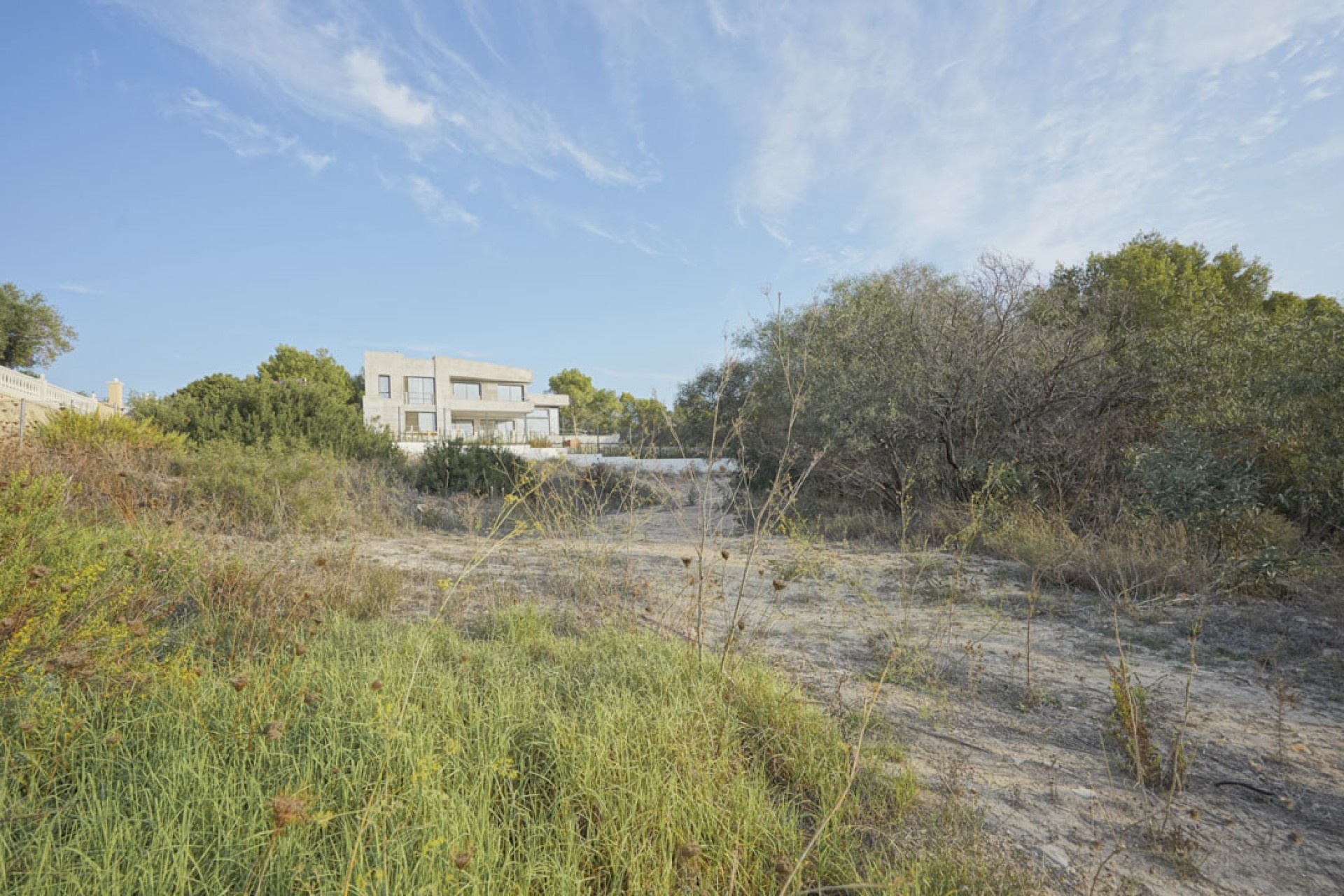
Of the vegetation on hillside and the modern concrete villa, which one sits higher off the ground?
the modern concrete villa

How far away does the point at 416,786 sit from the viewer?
186 centimetres

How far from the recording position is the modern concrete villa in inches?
1556

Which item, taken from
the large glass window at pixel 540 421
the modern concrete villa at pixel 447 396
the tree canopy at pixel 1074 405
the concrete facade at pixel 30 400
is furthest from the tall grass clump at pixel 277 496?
the large glass window at pixel 540 421

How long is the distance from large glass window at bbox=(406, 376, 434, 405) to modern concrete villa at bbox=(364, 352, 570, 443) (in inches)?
1.8

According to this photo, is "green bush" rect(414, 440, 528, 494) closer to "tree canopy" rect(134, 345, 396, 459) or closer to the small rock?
"tree canopy" rect(134, 345, 396, 459)

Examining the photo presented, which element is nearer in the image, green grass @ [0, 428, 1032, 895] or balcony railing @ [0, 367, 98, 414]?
green grass @ [0, 428, 1032, 895]

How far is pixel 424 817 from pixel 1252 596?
6165 millimetres

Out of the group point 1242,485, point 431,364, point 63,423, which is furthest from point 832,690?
point 431,364

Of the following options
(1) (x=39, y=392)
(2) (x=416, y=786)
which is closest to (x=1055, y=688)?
(2) (x=416, y=786)

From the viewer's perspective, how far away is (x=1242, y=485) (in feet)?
19.9

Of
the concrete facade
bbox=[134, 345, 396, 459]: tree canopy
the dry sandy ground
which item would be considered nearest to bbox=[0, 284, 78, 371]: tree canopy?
the concrete facade

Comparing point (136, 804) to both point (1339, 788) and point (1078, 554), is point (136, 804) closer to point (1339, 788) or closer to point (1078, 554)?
point (1339, 788)

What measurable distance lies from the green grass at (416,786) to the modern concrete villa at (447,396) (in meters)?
32.2

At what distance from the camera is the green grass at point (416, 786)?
5.18 feet
